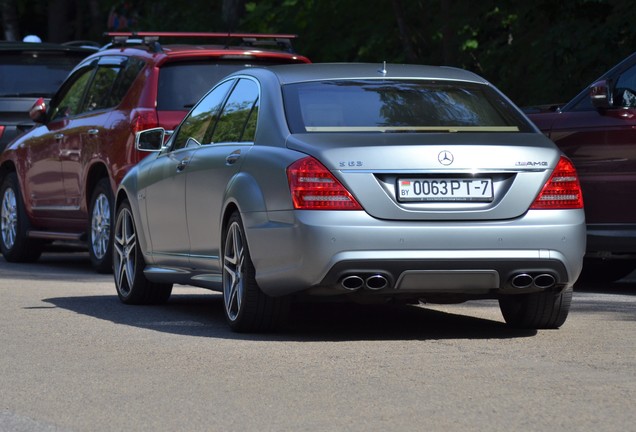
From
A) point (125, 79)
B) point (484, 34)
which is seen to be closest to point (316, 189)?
point (125, 79)

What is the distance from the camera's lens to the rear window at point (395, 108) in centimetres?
916

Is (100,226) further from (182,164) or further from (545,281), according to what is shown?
(545,281)

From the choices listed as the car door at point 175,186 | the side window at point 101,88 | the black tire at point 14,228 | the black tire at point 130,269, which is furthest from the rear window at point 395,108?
the black tire at point 14,228

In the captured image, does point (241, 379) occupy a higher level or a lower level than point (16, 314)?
higher

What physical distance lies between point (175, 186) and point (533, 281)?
271cm

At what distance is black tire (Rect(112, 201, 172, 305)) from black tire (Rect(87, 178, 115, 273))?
7.04 ft

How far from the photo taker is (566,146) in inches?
498

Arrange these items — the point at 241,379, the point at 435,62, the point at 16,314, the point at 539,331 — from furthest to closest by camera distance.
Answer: the point at 435,62
the point at 16,314
the point at 539,331
the point at 241,379

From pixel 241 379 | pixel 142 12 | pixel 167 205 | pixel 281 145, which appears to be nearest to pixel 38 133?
pixel 167 205

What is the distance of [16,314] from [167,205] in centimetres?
117

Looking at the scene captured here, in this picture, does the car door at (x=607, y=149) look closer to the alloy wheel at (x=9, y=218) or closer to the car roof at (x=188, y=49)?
the car roof at (x=188, y=49)

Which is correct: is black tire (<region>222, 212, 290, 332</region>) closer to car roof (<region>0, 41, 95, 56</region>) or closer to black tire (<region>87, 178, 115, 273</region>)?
black tire (<region>87, 178, 115, 273</region>)

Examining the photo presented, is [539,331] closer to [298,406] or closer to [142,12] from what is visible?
[298,406]

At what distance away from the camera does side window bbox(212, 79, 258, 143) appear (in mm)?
9695
